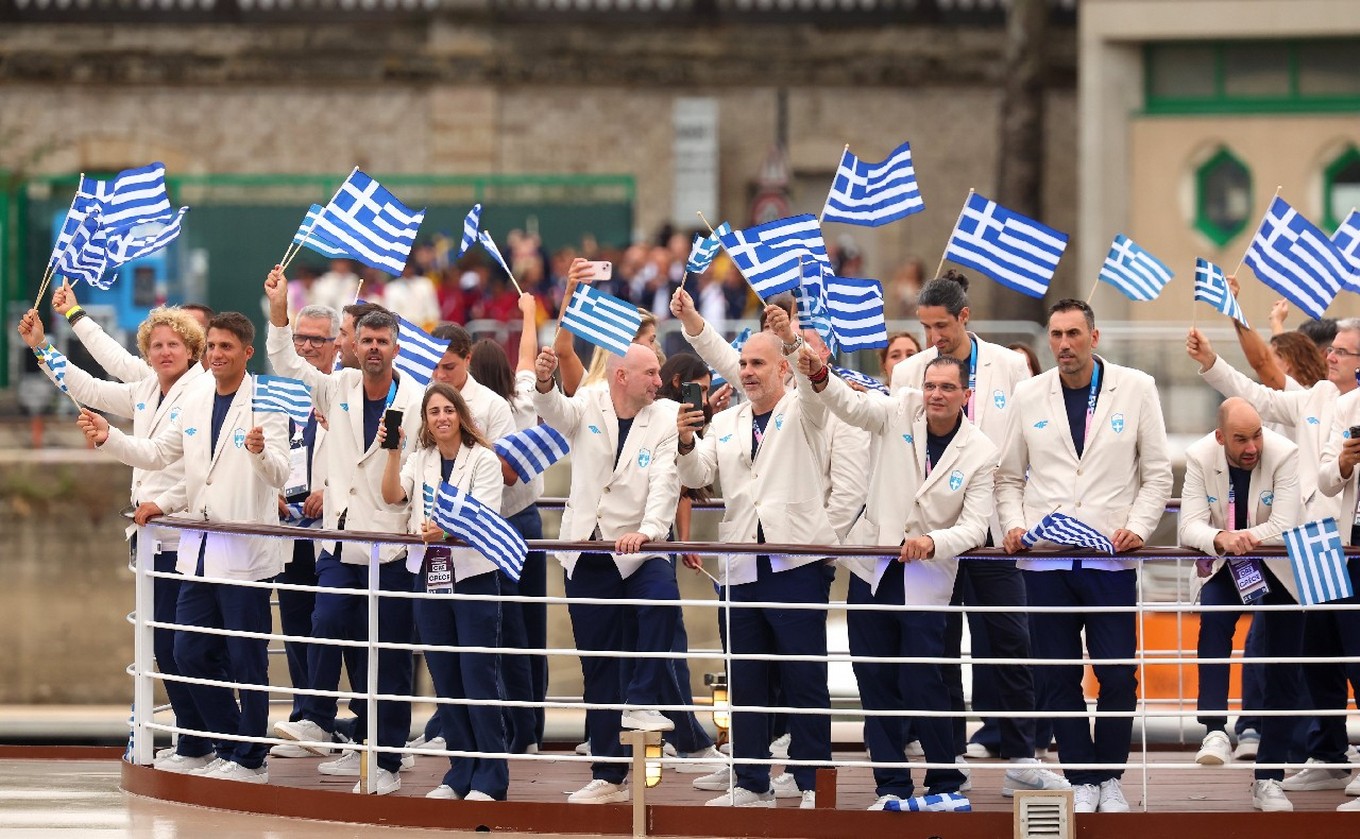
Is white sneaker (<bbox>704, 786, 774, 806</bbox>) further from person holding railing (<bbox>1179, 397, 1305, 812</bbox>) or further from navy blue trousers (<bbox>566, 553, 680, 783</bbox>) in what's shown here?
person holding railing (<bbox>1179, 397, 1305, 812</bbox>)

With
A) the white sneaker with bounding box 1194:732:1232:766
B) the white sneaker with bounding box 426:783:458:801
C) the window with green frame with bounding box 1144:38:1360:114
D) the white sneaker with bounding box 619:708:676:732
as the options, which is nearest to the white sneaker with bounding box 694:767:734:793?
the white sneaker with bounding box 619:708:676:732

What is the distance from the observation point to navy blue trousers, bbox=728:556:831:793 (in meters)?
11.1

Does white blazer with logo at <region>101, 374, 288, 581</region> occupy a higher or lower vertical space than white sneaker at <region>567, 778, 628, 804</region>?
higher

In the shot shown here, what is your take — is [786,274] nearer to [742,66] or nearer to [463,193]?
[463,193]

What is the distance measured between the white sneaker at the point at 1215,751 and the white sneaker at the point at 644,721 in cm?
247

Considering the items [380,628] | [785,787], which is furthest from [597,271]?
[785,787]


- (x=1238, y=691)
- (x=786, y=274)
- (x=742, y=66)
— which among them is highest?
(x=742, y=66)

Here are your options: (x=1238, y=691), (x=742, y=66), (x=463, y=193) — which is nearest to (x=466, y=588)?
(x=1238, y=691)

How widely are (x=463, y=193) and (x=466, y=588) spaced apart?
17484 millimetres

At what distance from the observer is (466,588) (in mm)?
11320

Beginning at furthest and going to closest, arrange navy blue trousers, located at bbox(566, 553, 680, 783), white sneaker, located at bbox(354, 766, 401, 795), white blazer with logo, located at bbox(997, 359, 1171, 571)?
navy blue trousers, located at bbox(566, 553, 680, 783)
white sneaker, located at bbox(354, 766, 401, 795)
white blazer with logo, located at bbox(997, 359, 1171, 571)

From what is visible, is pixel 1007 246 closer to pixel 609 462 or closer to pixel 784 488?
pixel 784 488

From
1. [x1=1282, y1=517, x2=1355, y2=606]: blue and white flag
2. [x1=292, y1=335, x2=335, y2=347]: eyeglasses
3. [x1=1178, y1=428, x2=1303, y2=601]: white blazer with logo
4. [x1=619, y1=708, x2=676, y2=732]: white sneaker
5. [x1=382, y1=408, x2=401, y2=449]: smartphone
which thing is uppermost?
[x1=292, y1=335, x2=335, y2=347]: eyeglasses

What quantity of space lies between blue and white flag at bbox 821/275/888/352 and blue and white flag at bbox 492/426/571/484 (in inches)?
57.3
